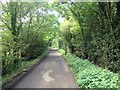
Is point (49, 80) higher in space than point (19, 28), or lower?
lower

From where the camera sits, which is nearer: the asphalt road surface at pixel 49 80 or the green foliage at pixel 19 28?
the asphalt road surface at pixel 49 80

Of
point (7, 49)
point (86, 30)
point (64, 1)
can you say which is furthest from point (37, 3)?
point (7, 49)

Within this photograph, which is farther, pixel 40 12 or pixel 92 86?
pixel 40 12

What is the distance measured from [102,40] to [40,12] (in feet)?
40.5

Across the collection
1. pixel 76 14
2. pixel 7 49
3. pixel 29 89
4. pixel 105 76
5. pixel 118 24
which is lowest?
pixel 29 89

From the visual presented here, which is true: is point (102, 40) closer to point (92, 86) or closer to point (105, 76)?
point (105, 76)

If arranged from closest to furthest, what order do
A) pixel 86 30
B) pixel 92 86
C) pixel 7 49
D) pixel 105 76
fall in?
pixel 92 86, pixel 105 76, pixel 7 49, pixel 86 30

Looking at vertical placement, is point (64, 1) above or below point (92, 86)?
above

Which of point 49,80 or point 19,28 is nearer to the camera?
point 49,80

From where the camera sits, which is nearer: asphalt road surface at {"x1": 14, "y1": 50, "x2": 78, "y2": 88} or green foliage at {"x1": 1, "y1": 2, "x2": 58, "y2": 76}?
asphalt road surface at {"x1": 14, "y1": 50, "x2": 78, "y2": 88}

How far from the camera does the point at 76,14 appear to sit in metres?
18.0

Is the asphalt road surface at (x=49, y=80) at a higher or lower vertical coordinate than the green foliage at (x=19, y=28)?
lower

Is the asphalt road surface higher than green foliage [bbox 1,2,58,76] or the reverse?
the reverse

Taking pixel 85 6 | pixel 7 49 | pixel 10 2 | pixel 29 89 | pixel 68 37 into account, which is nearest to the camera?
pixel 29 89
